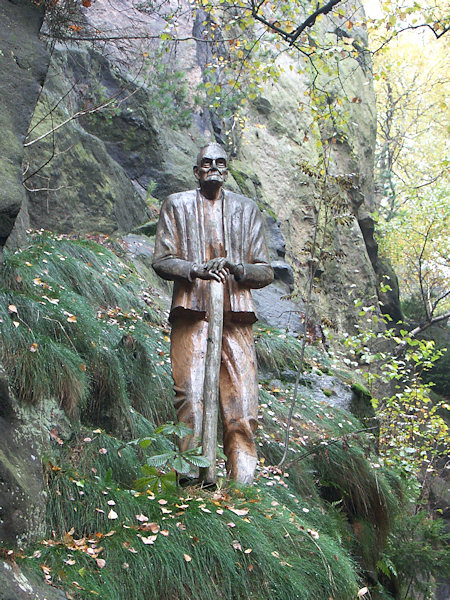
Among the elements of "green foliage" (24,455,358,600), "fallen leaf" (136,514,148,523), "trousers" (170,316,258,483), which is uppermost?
"trousers" (170,316,258,483)

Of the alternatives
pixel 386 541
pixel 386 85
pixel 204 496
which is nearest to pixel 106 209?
pixel 386 541

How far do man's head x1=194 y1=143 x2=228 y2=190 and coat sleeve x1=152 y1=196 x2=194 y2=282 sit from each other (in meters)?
0.31

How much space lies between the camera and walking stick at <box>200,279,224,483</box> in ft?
15.7

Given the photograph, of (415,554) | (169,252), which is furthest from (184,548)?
(415,554)

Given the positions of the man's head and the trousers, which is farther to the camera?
the man's head

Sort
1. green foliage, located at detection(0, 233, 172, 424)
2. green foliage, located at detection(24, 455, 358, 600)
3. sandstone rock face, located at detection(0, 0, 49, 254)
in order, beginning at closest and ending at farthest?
green foliage, located at detection(24, 455, 358, 600) → sandstone rock face, located at detection(0, 0, 49, 254) → green foliage, located at detection(0, 233, 172, 424)

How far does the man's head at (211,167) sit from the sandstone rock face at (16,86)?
1.27 m

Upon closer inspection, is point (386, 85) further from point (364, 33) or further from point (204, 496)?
point (204, 496)

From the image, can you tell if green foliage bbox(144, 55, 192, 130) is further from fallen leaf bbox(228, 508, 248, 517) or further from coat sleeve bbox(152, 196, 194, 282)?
fallen leaf bbox(228, 508, 248, 517)

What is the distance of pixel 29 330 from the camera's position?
6.12m

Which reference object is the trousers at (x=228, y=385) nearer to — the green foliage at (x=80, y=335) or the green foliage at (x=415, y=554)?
the green foliage at (x=80, y=335)

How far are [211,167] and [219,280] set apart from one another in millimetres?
927

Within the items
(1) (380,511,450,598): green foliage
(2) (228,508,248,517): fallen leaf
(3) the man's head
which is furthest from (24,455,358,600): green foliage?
(1) (380,511,450,598): green foliage

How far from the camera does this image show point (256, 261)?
18.1 ft
